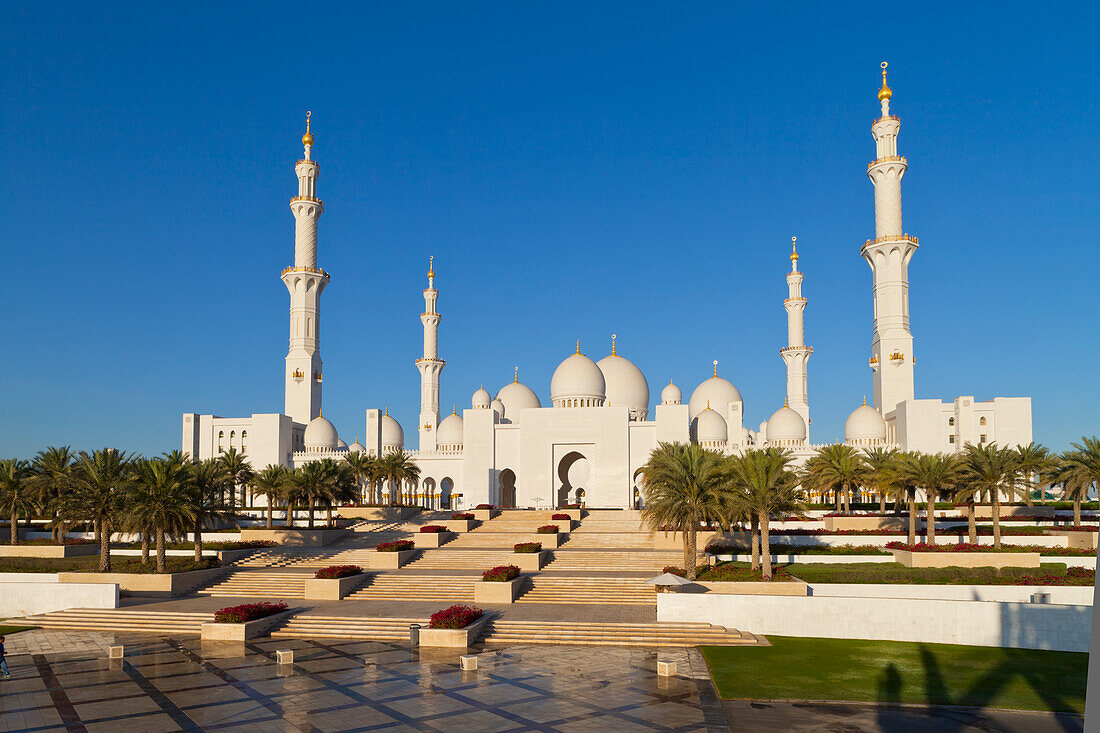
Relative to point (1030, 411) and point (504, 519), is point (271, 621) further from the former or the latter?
point (1030, 411)

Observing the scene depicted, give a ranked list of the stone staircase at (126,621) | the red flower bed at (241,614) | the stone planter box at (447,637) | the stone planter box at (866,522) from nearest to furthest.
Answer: the stone planter box at (447,637)
the red flower bed at (241,614)
the stone staircase at (126,621)
the stone planter box at (866,522)

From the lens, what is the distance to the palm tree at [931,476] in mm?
31328

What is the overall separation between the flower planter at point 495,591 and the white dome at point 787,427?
137 feet

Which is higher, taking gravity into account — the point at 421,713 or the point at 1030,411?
the point at 1030,411

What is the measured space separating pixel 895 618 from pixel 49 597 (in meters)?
25.9

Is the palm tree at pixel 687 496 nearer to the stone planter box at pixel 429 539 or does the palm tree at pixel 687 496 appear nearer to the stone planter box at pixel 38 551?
the stone planter box at pixel 429 539

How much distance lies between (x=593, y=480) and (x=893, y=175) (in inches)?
1171

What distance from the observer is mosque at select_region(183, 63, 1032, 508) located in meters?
54.1

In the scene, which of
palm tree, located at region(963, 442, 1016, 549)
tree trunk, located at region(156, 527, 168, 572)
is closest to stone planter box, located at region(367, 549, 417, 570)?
tree trunk, located at region(156, 527, 168, 572)

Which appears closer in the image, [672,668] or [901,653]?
[672,668]

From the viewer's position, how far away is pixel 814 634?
21.7m

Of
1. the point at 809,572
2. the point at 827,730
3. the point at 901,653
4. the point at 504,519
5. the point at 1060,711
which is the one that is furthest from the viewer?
the point at 504,519

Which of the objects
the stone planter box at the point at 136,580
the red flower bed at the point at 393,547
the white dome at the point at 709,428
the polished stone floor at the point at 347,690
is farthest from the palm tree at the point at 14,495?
the white dome at the point at 709,428

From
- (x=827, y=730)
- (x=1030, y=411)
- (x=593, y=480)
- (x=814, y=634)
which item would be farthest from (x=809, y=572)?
(x=1030, y=411)
